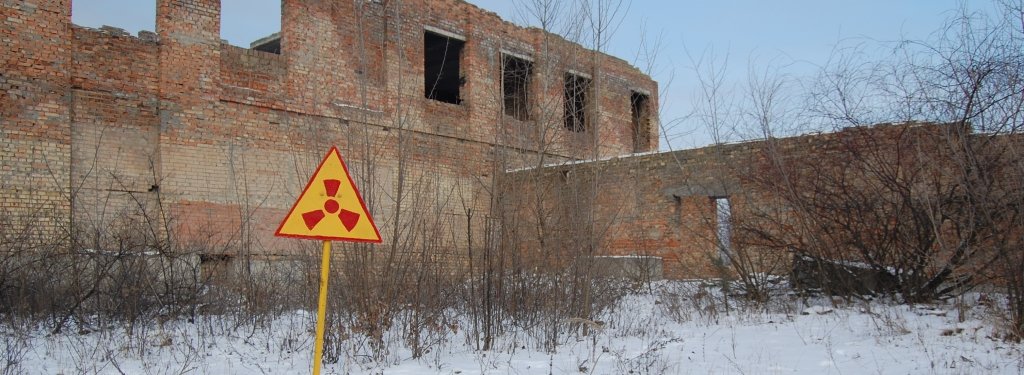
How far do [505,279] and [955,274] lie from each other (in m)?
5.17

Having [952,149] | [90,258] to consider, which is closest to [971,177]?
[952,149]

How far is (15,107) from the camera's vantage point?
12.1 m

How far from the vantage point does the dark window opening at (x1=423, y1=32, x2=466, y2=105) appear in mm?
18875

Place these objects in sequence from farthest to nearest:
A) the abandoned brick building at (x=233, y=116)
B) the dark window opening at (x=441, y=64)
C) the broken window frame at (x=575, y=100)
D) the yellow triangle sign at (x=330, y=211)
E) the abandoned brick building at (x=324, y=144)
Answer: the dark window opening at (x=441, y=64)
the abandoned brick building at (x=233, y=116)
the abandoned brick building at (x=324, y=144)
the broken window frame at (x=575, y=100)
the yellow triangle sign at (x=330, y=211)

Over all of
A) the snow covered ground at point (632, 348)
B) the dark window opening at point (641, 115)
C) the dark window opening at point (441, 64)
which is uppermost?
the dark window opening at point (441, 64)

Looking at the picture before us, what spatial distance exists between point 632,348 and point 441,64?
45.5 feet

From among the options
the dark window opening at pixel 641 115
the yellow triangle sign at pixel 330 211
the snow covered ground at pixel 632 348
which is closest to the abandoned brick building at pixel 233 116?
the snow covered ground at pixel 632 348

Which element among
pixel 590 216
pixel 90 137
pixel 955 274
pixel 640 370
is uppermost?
pixel 90 137

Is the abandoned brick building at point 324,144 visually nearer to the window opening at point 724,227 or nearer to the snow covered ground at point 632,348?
the window opening at point 724,227

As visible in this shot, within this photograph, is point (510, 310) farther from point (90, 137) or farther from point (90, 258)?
point (90, 137)

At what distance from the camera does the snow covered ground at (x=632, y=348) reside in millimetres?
7027

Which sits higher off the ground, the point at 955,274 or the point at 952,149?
the point at 952,149

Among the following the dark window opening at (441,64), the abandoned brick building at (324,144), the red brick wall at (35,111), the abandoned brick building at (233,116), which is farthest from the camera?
the dark window opening at (441,64)

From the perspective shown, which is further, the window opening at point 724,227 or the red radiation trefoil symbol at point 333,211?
the window opening at point 724,227
